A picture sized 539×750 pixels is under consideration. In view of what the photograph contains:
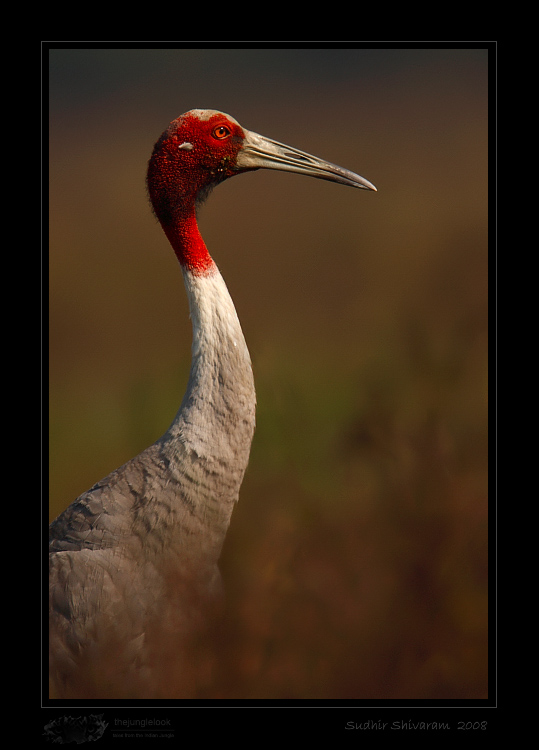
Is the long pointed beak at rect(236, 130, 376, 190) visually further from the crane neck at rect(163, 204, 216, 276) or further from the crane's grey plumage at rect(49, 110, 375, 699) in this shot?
the crane neck at rect(163, 204, 216, 276)

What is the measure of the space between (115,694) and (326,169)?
6.73 ft

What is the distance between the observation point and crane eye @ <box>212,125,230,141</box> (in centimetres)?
244

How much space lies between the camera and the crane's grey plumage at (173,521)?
237cm

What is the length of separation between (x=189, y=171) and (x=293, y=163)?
0.39 meters

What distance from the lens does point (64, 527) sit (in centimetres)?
249

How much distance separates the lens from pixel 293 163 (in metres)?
2.54

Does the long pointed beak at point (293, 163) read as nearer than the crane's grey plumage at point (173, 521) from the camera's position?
No

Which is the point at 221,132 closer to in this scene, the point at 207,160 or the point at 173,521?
the point at 207,160
